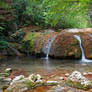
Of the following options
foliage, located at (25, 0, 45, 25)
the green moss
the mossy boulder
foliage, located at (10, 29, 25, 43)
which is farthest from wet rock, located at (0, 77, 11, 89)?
foliage, located at (25, 0, 45, 25)

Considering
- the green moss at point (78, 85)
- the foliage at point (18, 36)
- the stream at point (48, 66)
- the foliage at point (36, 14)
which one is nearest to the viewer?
the green moss at point (78, 85)

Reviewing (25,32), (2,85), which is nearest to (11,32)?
(25,32)

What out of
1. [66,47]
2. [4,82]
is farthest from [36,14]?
[4,82]

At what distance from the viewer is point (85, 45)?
8312 millimetres

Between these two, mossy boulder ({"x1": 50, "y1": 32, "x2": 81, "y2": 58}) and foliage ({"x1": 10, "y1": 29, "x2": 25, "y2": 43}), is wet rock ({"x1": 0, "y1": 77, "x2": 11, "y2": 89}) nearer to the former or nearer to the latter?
mossy boulder ({"x1": 50, "y1": 32, "x2": 81, "y2": 58})

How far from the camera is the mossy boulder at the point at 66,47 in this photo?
814 cm

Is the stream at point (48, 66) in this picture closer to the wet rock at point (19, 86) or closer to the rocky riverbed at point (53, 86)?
the rocky riverbed at point (53, 86)

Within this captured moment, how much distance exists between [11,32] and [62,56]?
597 cm

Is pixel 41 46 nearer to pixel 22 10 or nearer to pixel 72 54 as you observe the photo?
pixel 72 54

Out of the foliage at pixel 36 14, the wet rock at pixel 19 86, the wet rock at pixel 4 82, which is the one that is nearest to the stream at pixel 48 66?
the wet rock at pixel 4 82

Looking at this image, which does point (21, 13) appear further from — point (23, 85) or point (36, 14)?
point (23, 85)

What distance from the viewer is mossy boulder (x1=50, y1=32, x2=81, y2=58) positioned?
26.7 feet

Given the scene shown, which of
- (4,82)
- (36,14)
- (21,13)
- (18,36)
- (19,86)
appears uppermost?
(21,13)

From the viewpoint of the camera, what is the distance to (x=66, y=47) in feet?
27.4
